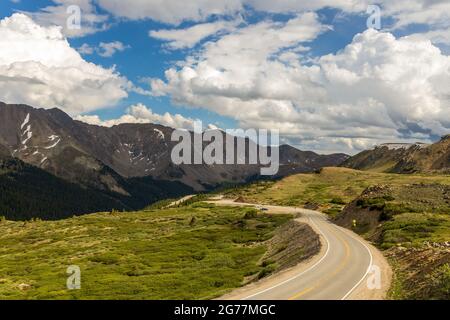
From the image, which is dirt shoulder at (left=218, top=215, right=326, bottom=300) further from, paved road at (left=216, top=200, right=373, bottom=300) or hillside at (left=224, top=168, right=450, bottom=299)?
hillside at (left=224, top=168, right=450, bottom=299)

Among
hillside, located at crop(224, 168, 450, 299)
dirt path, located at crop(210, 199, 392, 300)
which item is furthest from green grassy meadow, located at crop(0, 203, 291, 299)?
hillside, located at crop(224, 168, 450, 299)

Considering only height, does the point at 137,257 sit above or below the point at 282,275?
below

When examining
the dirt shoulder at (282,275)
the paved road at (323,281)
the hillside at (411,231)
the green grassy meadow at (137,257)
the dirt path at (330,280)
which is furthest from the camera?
the green grassy meadow at (137,257)

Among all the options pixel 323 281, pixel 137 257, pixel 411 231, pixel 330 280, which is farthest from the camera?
pixel 137 257

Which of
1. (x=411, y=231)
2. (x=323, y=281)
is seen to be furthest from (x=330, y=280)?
(x=411, y=231)

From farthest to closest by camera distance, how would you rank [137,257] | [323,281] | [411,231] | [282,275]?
[137,257]
[411,231]
[282,275]
[323,281]

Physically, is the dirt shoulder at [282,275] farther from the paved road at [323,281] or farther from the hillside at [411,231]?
the hillside at [411,231]

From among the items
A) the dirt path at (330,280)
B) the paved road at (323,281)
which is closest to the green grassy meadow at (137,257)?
the paved road at (323,281)

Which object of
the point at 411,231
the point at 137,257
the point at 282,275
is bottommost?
the point at 137,257

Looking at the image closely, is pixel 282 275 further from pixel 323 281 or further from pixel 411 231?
pixel 411 231

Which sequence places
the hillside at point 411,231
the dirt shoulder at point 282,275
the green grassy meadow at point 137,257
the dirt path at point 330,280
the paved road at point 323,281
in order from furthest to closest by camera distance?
the green grassy meadow at point 137,257 < the hillside at point 411,231 < the dirt shoulder at point 282,275 < the dirt path at point 330,280 < the paved road at point 323,281

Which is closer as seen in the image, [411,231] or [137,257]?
[411,231]
